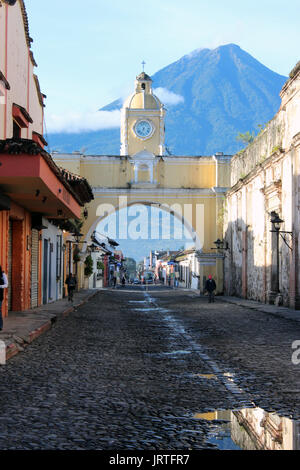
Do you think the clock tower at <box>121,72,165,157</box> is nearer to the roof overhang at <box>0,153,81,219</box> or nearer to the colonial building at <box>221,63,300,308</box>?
the colonial building at <box>221,63,300,308</box>

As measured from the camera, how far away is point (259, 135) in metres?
25.7

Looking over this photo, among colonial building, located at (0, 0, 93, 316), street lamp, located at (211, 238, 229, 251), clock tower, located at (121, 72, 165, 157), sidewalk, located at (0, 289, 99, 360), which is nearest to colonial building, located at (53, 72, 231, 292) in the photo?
street lamp, located at (211, 238, 229, 251)

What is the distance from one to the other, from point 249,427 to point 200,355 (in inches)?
166

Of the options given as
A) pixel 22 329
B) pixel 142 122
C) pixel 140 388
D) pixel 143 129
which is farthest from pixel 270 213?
pixel 142 122

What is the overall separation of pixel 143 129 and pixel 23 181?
97.2ft

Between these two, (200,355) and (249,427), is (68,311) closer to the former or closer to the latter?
(200,355)

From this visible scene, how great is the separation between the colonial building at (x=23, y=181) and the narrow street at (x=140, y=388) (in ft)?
10.7

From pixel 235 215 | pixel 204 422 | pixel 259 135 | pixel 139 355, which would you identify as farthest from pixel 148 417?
pixel 235 215

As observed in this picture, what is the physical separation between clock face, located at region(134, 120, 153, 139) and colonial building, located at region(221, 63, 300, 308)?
991 centimetres

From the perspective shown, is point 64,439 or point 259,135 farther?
point 259,135

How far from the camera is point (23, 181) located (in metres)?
12.6

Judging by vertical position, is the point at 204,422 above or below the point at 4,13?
below

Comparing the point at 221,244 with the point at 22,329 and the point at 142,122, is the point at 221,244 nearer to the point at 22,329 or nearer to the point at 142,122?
the point at 142,122
